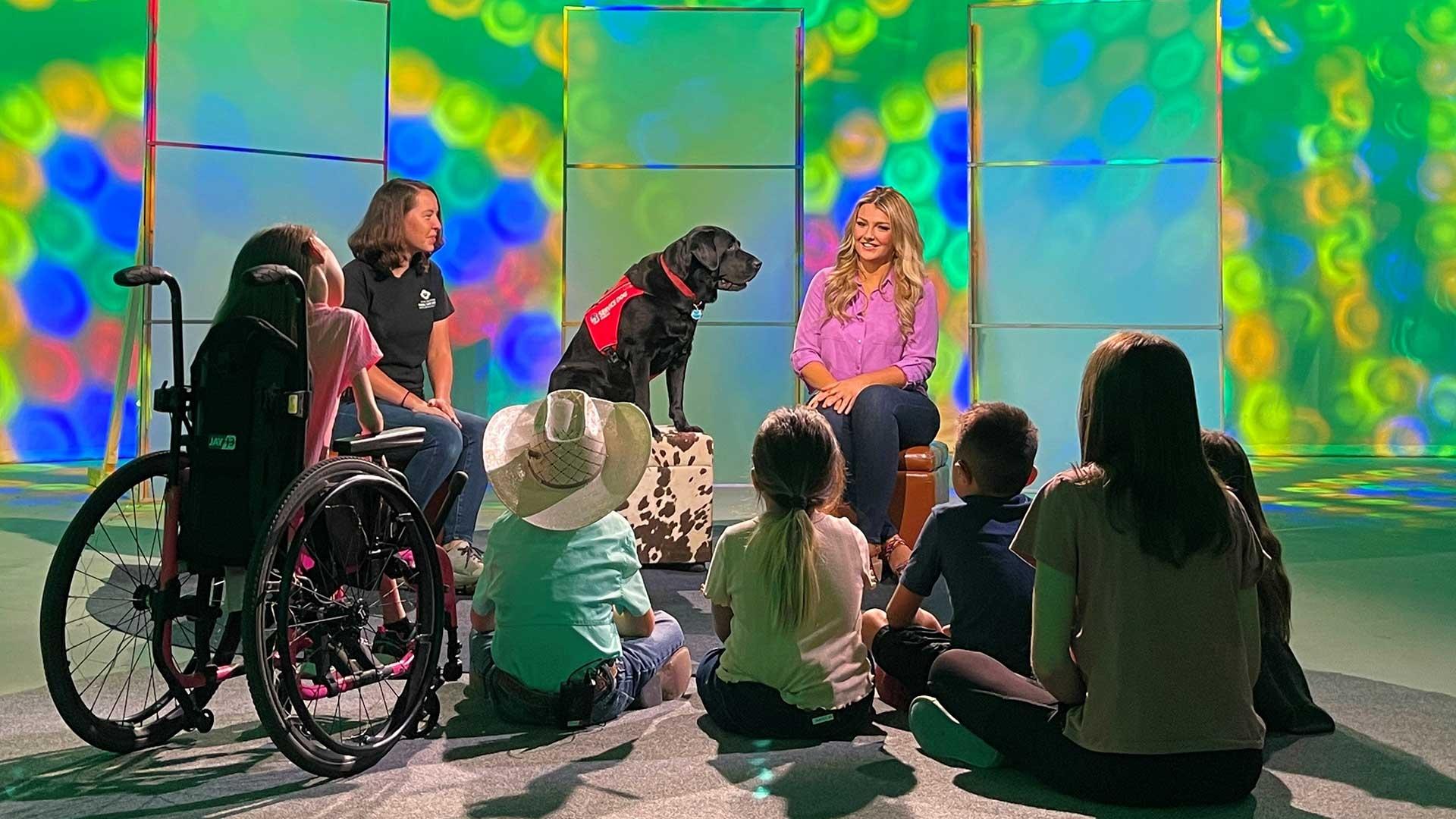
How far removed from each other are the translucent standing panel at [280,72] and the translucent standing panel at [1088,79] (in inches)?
117

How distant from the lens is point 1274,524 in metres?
5.07

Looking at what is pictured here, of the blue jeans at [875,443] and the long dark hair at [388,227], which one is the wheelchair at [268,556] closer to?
the long dark hair at [388,227]

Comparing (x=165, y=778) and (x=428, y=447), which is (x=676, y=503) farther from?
(x=165, y=778)

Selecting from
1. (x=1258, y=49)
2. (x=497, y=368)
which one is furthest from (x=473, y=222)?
(x=1258, y=49)

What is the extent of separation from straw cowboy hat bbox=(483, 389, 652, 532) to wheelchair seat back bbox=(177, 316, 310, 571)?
0.45 meters

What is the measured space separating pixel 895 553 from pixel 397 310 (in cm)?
166

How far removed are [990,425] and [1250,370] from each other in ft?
18.1

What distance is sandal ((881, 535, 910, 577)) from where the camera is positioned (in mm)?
4102

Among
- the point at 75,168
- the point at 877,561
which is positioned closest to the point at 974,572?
the point at 877,561

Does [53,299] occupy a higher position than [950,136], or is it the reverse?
[950,136]

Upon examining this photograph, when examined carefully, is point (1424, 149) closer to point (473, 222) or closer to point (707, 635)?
point (473, 222)

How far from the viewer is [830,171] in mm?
6809

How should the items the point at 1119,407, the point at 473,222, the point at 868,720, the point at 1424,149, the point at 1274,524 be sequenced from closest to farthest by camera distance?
the point at 1119,407, the point at 868,720, the point at 1274,524, the point at 473,222, the point at 1424,149

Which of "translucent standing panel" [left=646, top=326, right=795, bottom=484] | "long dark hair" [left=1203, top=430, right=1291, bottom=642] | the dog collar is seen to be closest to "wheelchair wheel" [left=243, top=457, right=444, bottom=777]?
"long dark hair" [left=1203, top=430, right=1291, bottom=642]
